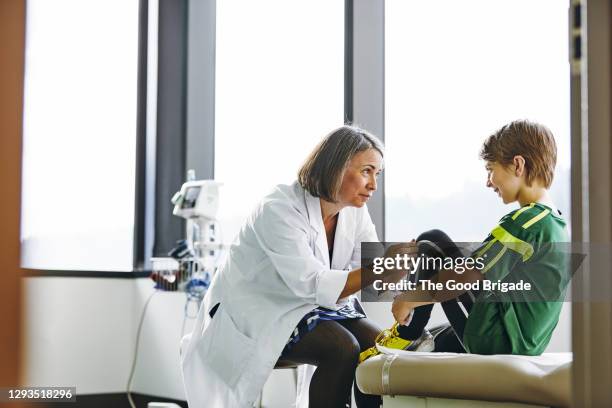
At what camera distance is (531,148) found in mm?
1936

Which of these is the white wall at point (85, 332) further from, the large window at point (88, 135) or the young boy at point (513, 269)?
the young boy at point (513, 269)

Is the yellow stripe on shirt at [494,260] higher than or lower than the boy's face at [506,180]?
lower

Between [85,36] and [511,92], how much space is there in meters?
2.47

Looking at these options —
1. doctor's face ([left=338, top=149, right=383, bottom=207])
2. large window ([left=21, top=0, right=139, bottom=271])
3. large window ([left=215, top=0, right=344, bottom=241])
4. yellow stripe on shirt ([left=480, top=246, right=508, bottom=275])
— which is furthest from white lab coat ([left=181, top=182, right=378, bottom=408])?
large window ([left=21, top=0, right=139, bottom=271])

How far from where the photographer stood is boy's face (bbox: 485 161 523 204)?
77.0 inches

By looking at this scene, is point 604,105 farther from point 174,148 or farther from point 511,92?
point 174,148

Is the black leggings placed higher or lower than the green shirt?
lower

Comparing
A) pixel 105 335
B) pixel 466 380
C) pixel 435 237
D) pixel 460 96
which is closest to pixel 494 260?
pixel 435 237

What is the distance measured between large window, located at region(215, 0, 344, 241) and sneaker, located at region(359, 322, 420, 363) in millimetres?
1159

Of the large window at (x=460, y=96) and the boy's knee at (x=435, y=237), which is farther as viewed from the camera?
the large window at (x=460, y=96)

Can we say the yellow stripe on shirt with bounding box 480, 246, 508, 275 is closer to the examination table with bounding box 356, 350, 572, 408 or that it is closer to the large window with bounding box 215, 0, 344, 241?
the examination table with bounding box 356, 350, 572, 408

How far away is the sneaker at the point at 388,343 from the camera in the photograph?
2.05 m

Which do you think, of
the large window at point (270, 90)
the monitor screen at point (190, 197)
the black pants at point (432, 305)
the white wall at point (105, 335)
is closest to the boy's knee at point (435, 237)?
the black pants at point (432, 305)

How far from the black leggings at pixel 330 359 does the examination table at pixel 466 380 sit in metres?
0.14
